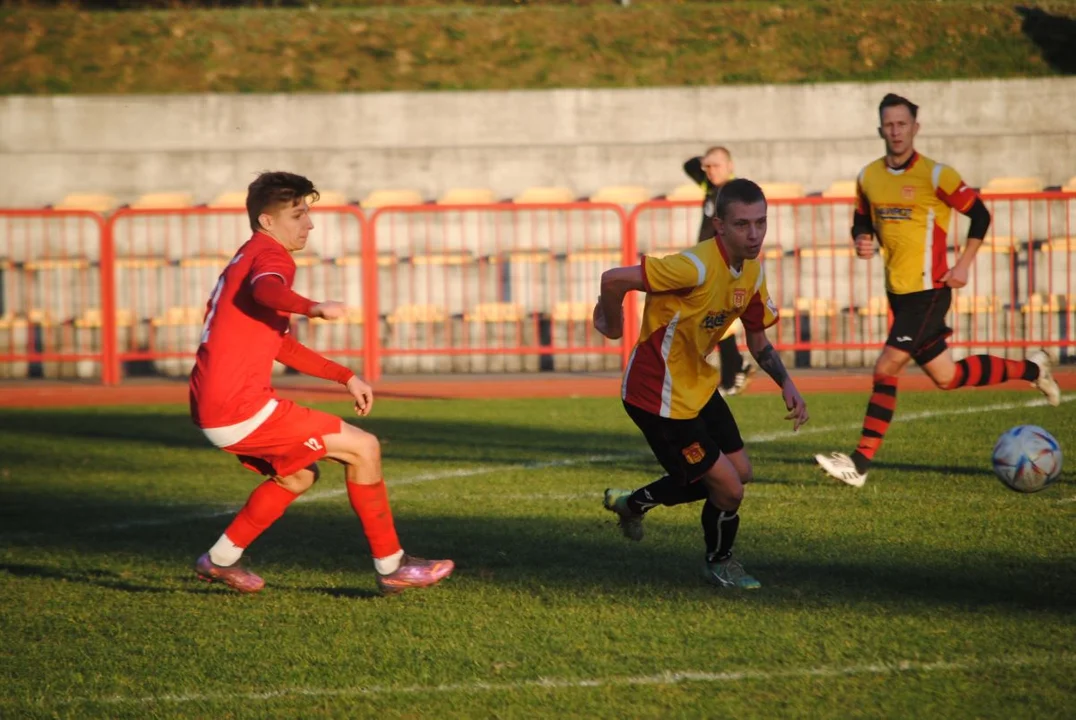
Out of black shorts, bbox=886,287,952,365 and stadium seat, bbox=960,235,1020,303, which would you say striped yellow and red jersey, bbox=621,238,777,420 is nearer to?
black shorts, bbox=886,287,952,365

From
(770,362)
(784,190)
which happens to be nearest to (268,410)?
(770,362)

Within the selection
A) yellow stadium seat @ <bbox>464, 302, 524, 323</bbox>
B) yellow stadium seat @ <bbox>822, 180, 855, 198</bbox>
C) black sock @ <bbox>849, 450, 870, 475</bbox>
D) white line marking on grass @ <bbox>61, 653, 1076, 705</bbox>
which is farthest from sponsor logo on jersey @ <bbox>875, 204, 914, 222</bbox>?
yellow stadium seat @ <bbox>822, 180, 855, 198</bbox>

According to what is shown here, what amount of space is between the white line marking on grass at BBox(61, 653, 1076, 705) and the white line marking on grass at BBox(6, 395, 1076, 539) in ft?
10.4

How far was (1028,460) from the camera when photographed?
6.80 m

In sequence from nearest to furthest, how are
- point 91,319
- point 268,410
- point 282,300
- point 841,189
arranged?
1. point 282,300
2. point 268,410
3. point 91,319
4. point 841,189

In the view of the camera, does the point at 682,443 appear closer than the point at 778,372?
Yes

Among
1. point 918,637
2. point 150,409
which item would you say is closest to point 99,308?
point 150,409

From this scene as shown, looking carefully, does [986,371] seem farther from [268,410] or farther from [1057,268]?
[1057,268]

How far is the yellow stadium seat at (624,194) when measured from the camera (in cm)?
1689

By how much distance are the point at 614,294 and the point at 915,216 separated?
3.38m

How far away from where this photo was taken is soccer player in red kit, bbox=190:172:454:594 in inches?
217

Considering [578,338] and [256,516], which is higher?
[578,338]

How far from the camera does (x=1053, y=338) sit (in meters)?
14.8

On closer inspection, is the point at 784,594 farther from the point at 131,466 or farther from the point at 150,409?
Result: the point at 150,409
